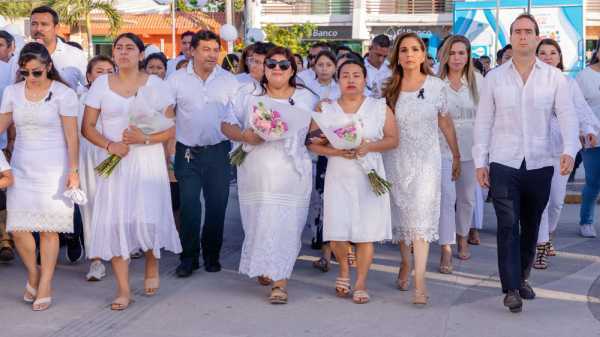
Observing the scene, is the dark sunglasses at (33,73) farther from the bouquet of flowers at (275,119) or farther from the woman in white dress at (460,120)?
the woman in white dress at (460,120)

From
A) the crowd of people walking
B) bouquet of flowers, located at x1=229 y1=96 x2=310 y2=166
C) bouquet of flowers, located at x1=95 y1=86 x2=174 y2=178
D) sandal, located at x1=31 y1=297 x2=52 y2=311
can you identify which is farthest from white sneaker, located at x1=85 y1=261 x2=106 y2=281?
bouquet of flowers, located at x1=229 y1=96 x2=310 y2=166

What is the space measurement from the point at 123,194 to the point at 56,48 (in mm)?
2426

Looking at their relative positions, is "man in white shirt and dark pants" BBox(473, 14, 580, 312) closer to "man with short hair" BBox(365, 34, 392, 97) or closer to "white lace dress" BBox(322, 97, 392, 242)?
"white lace dress" BBox(322, 97, 392, 242)

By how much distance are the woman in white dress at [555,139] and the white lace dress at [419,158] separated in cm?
92

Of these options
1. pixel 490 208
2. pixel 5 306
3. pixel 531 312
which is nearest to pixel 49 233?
pixel 5 306

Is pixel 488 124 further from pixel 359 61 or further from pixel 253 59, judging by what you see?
pixel 253 59

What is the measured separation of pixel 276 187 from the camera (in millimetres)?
7238

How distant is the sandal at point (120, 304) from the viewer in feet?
22.8

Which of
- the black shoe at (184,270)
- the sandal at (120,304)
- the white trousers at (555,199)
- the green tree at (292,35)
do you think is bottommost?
the sandal at (120,304)

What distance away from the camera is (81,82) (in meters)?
9.02

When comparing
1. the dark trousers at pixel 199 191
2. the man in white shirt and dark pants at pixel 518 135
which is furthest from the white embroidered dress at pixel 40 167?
the man in white shirt and dark pants at pixel 518 135

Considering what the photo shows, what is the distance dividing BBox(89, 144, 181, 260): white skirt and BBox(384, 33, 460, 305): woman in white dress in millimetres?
1873

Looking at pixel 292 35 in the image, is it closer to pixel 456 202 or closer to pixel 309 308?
pixel 456 202

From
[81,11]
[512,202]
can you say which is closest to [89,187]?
[512,202]
